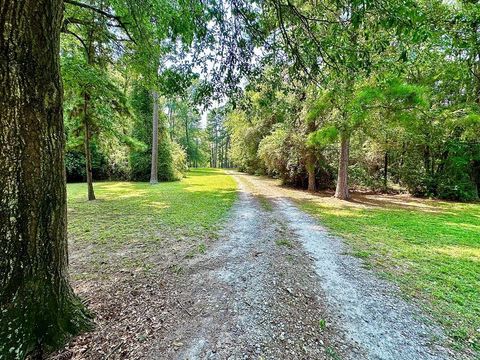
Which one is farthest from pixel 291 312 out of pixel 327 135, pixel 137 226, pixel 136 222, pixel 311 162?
pixel 311 162

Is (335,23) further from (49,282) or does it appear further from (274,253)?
(49,282)

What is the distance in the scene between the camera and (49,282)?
6.89ft

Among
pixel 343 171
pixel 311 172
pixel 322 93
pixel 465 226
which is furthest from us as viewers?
pixel 311 172

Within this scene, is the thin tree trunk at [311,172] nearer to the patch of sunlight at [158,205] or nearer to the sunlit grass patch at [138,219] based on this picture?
the sunlit grass patch at [138,219]

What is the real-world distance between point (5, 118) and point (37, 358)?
183cm

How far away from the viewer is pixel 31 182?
6.41 ft

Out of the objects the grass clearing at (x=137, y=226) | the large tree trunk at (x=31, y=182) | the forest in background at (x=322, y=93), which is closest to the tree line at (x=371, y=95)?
the forest in background at (x=322, y=93)

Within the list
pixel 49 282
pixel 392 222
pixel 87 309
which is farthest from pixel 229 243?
pixel 392 222

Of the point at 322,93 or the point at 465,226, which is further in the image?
the point at 322,93

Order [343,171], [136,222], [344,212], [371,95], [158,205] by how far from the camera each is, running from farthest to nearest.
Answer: [343,171], [158,205], [344,212], [371,95], [136,222]

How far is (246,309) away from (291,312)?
0.47m

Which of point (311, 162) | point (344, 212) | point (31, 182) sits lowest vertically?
point (344, 212)

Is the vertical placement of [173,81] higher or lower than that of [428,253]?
higher

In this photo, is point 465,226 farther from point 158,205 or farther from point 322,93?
point 158,205
